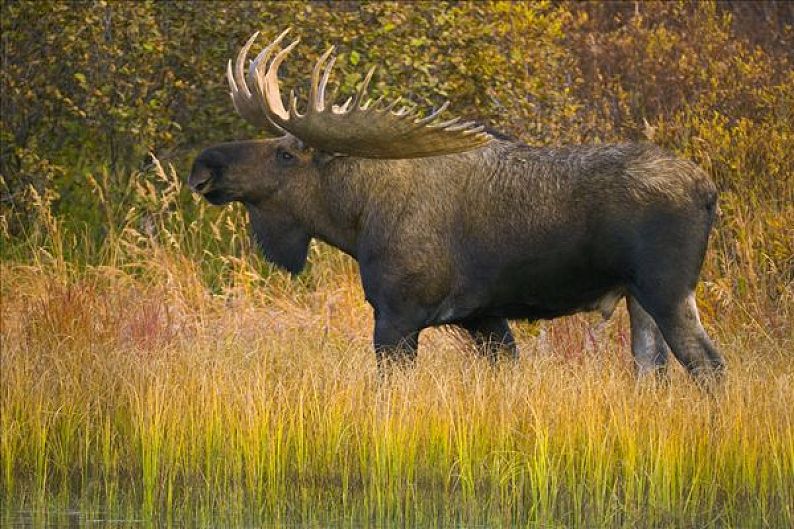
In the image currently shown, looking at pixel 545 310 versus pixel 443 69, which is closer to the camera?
pixel 545 310

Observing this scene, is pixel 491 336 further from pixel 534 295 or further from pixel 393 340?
pixel 393 340

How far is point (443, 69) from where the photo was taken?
13.1 m

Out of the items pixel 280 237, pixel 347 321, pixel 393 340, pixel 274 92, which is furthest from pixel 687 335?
pixel 347 321

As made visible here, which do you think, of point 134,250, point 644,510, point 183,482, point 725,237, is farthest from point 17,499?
point 725,237

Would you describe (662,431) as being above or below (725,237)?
below

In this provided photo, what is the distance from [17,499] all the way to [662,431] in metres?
2.93

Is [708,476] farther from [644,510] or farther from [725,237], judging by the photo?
[725,237]

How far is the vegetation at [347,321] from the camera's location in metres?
7.41

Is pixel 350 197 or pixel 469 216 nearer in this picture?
pixel 469 216

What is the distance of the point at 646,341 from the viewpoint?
28.9 ft

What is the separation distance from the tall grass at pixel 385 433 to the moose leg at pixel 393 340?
0.17 meters

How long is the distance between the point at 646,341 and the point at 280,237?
2064 mm

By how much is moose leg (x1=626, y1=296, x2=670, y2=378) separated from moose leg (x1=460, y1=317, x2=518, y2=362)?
0.67m

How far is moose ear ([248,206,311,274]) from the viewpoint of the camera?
9180 mm
